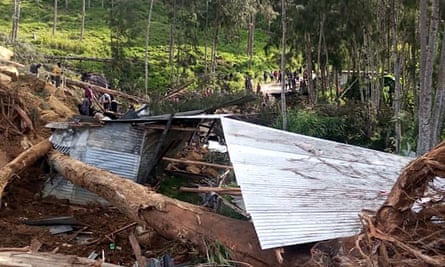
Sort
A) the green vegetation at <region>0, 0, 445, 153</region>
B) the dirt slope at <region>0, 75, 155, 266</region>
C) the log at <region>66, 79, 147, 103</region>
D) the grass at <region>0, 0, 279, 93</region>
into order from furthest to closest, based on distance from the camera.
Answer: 1. the grass at <region>0, 0, 279, 93</region>
2. the green vegetation at <region>0, 0, 445, 153</region>
3. the log at <region>66, 79, 147, 103</region>
4. the dirt slope at <region>0, 75, 155, 266</region>

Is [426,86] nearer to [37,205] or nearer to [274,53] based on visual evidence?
[37,205]

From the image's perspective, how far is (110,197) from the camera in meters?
10.2

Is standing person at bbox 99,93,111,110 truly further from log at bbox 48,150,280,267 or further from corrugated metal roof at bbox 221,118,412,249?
corrugated metal roof at bbox 221,118,412,249

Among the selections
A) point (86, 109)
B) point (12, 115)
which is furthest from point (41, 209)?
point (86, 109)

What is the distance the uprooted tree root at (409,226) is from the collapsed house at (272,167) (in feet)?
2.54

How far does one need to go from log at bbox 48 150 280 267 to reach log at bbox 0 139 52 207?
1.85 metres

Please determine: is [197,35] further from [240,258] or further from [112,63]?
[240,258]

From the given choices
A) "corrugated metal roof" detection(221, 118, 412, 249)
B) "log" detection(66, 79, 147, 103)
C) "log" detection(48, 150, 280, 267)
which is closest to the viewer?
"corrugated metal roof" detection(221, 118, 412, 249)

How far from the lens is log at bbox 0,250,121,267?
23.6 ft

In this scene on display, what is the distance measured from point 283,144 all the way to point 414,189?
538 centimetres

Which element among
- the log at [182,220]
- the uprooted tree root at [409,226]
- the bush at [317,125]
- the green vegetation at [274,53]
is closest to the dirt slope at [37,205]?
the log at [182,220]

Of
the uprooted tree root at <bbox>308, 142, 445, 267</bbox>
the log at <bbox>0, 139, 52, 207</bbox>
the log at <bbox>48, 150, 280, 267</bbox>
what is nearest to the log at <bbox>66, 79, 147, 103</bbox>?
the log at <bbox>0, 139, 52, 207</bbox>

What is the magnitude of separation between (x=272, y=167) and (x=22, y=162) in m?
6.71

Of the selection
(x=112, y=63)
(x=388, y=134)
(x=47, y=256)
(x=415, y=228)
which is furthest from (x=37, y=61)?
(x=415, y=228)
